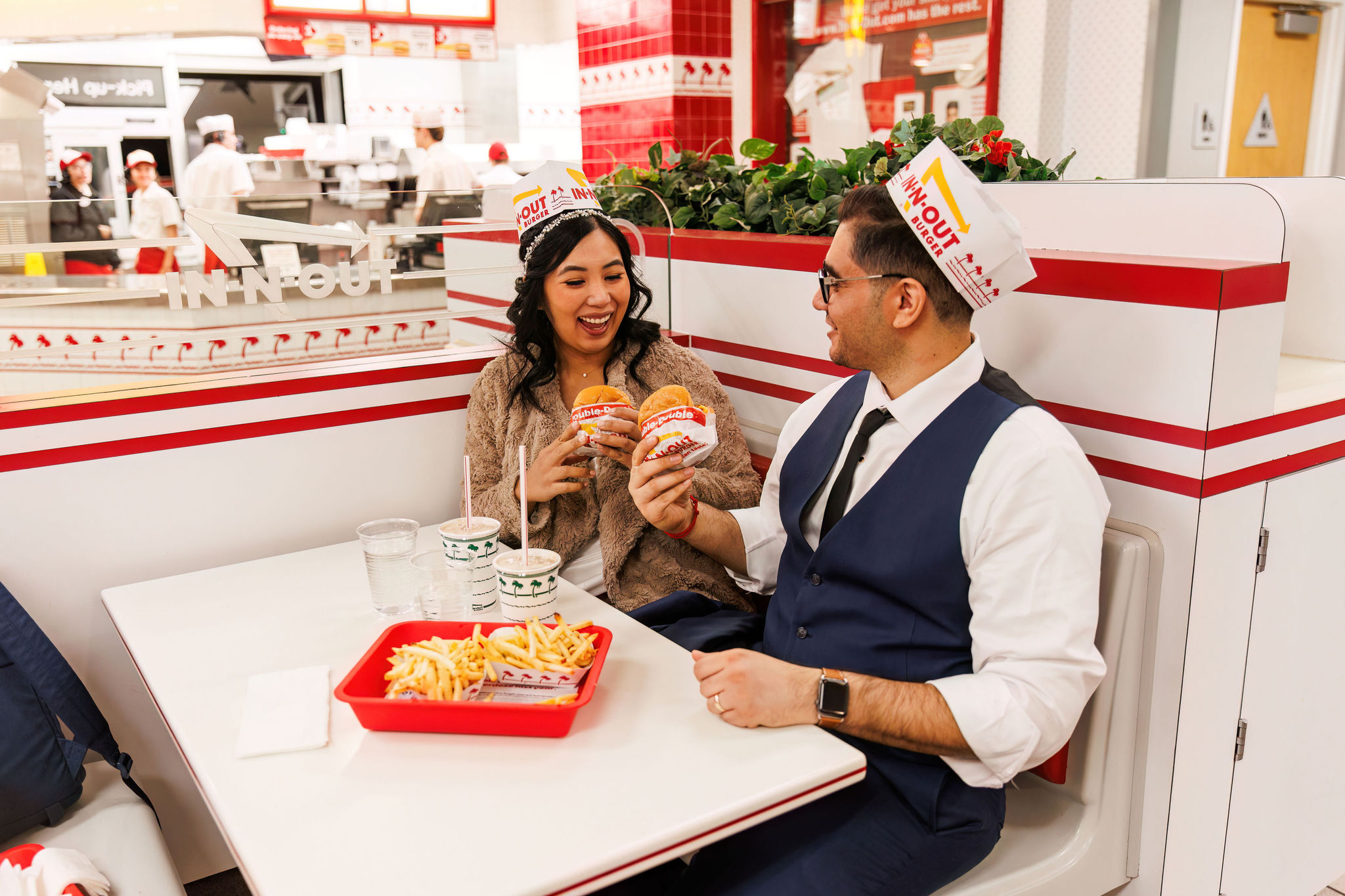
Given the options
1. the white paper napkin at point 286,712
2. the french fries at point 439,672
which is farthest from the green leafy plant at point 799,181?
the white paper napkin at point 286,712

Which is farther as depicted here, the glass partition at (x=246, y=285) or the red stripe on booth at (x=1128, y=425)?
the glass partition at (x=246, y=285)

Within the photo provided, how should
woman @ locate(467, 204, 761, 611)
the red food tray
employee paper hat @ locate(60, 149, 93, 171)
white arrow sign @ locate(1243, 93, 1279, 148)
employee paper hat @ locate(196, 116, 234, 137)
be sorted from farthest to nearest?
employee paper hat @ locate(196, 116, 234, 137)
employee paper hat @ locate(60, 149, 93, 171)
white arrow sign @ locate(1243, 93, 1279, 148)
woman @ locate(467, 204, 761, 611)
the red food tray

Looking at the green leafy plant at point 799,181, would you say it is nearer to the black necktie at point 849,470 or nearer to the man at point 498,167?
the black necktie at point 849,470

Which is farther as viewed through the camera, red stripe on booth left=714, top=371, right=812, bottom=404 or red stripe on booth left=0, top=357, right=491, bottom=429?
red stripe on booth left=714, top=371, right=812, bottom=404

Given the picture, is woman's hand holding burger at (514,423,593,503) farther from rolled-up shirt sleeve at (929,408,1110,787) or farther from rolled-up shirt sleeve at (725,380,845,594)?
rolled-up shirt sleeve at (929,408,1110,787)

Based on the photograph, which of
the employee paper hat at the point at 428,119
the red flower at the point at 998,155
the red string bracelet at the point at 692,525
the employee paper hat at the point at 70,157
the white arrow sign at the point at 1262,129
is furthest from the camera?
the employee paper hat at the point at 428,119

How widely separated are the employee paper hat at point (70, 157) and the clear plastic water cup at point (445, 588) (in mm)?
6463

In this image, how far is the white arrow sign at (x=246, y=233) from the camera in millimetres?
2270

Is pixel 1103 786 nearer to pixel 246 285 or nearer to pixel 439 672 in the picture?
pixel 439 672

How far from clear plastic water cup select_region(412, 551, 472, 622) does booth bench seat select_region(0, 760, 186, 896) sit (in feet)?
1.98

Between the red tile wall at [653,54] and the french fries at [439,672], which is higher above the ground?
the red tile wall at [653,54]

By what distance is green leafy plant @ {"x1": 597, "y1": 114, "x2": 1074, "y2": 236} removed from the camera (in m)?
2.72

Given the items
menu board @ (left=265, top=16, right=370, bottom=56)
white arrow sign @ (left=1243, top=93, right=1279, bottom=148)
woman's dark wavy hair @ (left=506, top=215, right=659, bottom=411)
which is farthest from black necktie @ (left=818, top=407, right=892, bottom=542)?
menu board @ (left=265, top=16, right=370, bottom=56)

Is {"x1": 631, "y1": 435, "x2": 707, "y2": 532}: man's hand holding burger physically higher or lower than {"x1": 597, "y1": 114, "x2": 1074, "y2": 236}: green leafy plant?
lower
